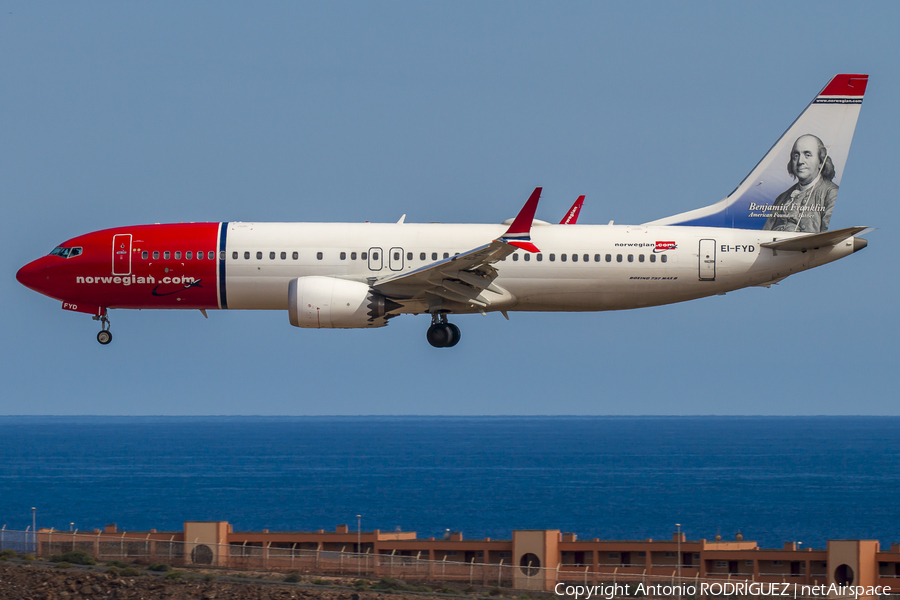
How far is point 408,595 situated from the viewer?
63.7 metres

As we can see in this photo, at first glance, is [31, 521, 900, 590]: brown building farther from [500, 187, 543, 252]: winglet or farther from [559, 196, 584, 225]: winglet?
[500, 187, 543, 252]: winglet

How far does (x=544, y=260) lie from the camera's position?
3881 centimetres

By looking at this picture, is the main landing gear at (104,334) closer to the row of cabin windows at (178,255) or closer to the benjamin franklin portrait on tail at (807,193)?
the row of cabin windows at (178,255)

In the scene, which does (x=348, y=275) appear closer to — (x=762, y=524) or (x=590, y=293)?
(x=590, y=293)

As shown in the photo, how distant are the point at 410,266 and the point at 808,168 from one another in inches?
653

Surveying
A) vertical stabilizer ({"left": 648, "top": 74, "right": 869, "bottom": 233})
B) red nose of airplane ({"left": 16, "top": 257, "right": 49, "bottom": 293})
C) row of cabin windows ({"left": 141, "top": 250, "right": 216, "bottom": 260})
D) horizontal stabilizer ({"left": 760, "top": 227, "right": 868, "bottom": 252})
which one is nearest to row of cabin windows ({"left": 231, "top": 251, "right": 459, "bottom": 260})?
row of cabin windows ({"left": 141, "top": 250, "right": 216, "bottom": 260})

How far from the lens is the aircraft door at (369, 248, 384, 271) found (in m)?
38.8

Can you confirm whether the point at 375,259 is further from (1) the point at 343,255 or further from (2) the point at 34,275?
(2) the point at 34,275

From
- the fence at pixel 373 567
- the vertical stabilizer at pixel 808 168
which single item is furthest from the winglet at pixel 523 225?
the fence at pixel 373 567

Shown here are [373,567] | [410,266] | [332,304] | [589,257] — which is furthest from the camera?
[373,567]

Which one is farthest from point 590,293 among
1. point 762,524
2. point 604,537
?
point 762,524

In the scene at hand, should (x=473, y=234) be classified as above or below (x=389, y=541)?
above

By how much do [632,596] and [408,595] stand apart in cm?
1309

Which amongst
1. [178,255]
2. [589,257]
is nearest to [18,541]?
[178,255]
